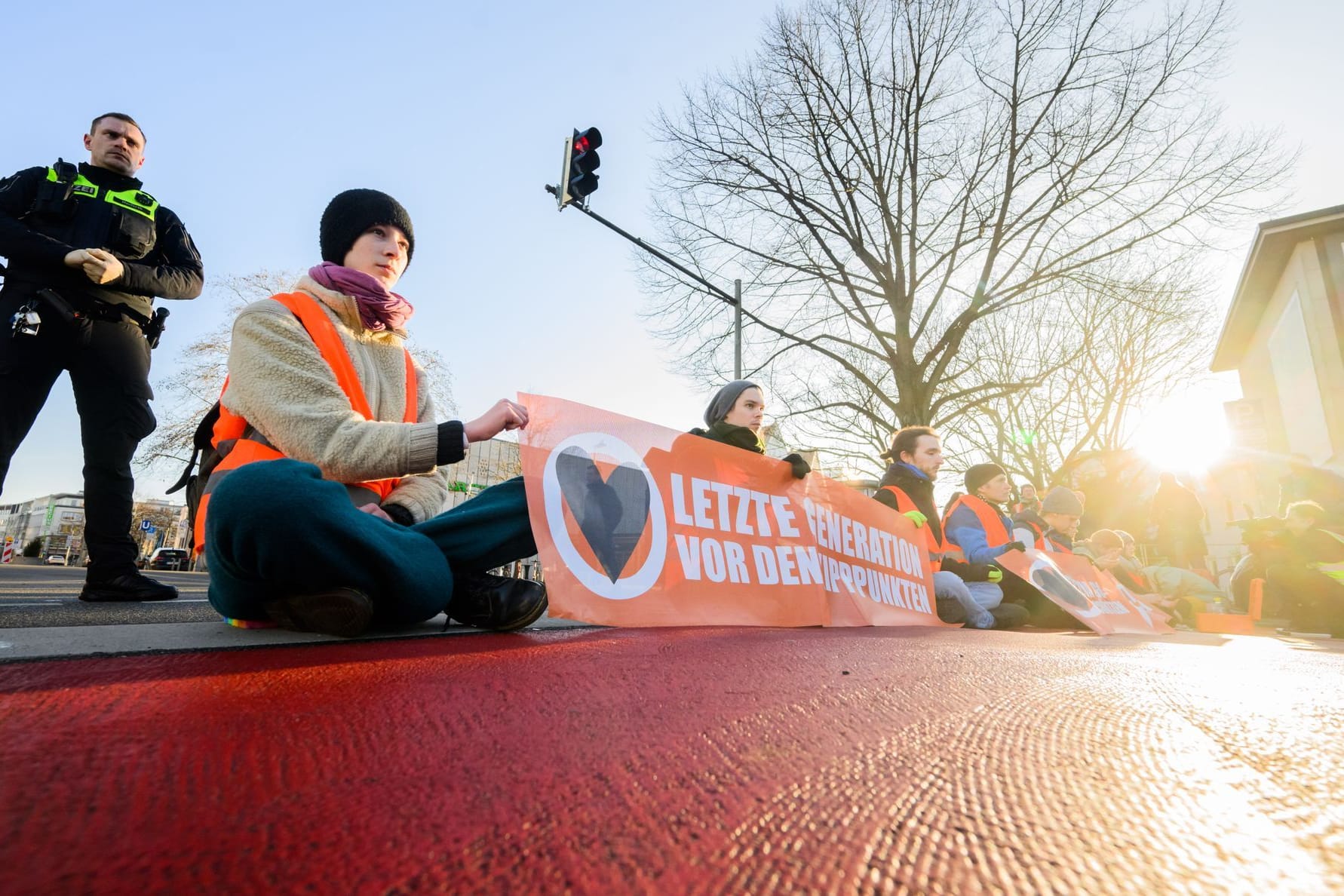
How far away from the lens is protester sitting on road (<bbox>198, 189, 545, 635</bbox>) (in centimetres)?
159

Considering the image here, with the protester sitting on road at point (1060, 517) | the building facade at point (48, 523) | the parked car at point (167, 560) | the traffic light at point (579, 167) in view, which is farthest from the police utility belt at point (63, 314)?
the building facade at point (48, 523)

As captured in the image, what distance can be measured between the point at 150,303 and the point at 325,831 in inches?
138

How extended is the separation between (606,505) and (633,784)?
2.07 meters

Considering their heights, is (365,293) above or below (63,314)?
below

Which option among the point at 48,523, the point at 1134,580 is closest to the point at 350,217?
the point at 1134,580

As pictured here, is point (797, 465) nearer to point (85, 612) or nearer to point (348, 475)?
point (348, 475)

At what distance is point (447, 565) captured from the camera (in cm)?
204

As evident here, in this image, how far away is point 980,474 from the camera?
5820 mm

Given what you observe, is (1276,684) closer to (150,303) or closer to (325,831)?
(325,831)

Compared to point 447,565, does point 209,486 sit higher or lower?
higher

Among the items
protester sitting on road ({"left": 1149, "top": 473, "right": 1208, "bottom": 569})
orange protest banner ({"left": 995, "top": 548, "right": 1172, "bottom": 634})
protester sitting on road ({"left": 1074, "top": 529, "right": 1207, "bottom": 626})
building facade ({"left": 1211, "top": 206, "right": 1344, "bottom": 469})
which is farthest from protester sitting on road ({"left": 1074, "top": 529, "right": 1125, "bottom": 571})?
building facade ({"left": 1211, "top": 206, "right": 1344, "bottom": 469})

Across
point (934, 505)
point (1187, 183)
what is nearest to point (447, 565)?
point (934, 505)

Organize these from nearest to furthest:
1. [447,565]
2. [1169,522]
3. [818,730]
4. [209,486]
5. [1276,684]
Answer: [818,730], [1276,684], [209,486], [447,565], [1169,522]

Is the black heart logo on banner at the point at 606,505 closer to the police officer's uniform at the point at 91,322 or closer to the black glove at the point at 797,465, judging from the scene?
the black glove at the point at 797,465
